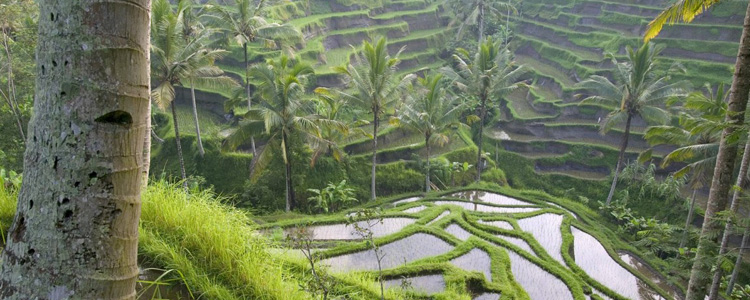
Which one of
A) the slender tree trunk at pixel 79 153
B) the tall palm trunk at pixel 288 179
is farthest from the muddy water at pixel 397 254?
the slender tree trunk at pixel 79 153

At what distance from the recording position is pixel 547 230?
40.4 feet

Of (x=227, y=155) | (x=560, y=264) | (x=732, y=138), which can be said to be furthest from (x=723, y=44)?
(x=227, y=155)

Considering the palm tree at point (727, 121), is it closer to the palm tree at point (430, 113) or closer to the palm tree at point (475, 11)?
the palm tree at point (430, 113)

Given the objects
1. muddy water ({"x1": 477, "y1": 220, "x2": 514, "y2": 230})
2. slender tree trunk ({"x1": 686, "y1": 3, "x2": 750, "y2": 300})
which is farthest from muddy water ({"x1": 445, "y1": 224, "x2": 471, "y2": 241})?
slender tree trunk ({"x1": 686, "y1": 3, "x2": 750, "y2": 300})

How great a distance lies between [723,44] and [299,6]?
868 inches

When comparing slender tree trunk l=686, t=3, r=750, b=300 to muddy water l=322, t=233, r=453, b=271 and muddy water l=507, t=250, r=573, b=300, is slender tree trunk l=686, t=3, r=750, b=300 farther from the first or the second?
muddy water l=322, t=233, r=453, b=271

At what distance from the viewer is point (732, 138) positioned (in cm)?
467

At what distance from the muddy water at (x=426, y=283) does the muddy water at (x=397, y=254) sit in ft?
1.40

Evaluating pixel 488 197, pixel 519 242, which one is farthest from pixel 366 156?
pixel 519 242

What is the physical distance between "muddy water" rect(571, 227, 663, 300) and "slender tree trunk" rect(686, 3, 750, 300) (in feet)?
14.4

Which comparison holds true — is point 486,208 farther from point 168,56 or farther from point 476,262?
point 168,56

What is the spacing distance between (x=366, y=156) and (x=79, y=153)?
15.5 meters

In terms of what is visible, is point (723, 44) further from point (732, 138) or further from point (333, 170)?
point (732, 138)

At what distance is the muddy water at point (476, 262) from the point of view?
29.8 feet
